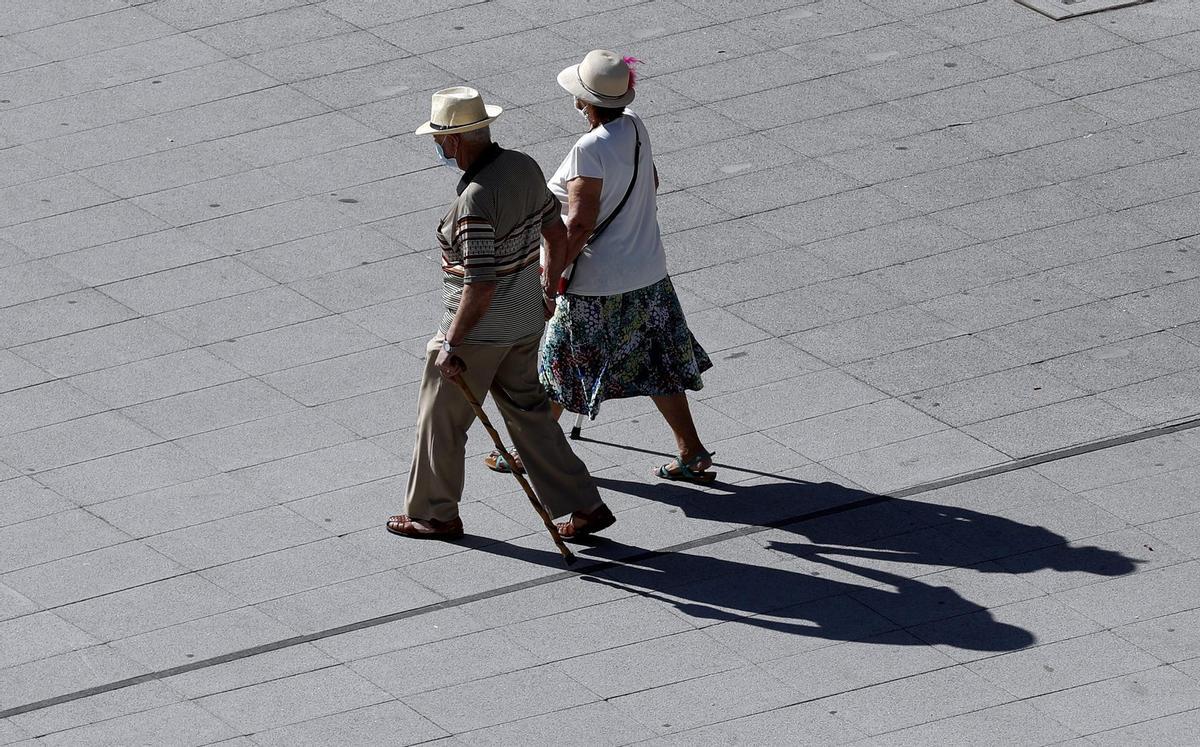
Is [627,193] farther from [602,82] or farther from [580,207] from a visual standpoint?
[602,82]

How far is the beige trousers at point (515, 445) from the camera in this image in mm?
8195

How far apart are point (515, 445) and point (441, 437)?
0.31 m

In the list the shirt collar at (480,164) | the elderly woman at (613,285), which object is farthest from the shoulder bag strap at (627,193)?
the shirt collar at (480,164)

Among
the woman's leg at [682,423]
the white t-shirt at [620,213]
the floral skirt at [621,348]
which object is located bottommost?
the woman's leg at [682,423]

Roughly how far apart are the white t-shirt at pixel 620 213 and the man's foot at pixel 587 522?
0.92 metres

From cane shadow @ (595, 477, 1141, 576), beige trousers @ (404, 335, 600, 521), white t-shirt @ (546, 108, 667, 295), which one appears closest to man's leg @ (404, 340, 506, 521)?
beige trousers @ (404, 335, 600, 521)

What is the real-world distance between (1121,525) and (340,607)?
3153 millimetres

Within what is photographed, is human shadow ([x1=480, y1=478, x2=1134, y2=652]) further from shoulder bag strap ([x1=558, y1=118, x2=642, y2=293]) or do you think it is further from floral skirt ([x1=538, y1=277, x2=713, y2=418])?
shoulder bag strap ([x1=558, y1=118, x2=642, y2=293])

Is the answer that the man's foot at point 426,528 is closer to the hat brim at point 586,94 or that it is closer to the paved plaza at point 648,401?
the paved plaza at point 648,401

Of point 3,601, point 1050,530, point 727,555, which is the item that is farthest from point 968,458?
point 3,601

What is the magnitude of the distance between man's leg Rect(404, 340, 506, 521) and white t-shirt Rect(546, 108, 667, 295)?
24.1 inches

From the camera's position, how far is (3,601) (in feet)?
25.9

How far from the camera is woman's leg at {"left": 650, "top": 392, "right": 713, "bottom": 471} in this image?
862cm

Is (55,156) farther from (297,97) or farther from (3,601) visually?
(3,601)
